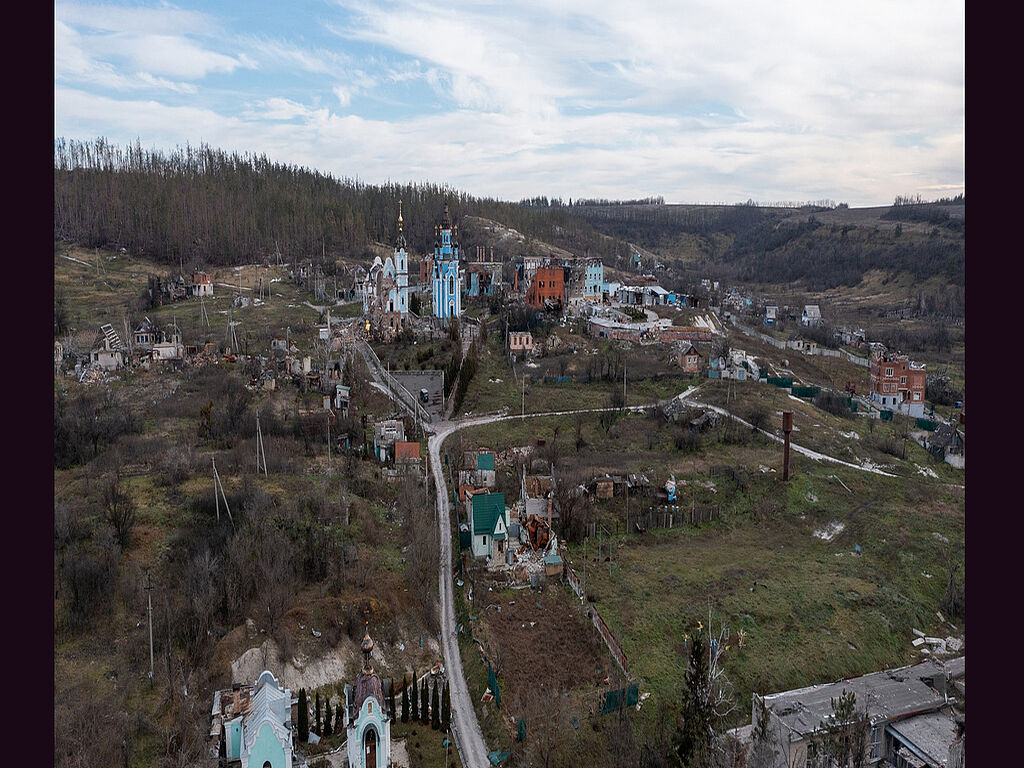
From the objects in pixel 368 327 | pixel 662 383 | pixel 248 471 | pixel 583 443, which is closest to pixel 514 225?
pixel 368 327

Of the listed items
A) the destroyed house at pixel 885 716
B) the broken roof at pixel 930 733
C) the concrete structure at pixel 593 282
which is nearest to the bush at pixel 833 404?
the destroyed house at pixel 885 716

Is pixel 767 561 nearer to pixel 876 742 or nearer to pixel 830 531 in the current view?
pixel 830 531

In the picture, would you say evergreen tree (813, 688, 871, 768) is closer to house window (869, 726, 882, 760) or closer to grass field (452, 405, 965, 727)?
house window (869, 726, 882, 760)

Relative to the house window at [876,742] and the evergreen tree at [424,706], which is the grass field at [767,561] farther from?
the evergreen tree at [424,706]

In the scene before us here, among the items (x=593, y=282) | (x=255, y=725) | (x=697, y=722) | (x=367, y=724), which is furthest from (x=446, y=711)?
(x=593, y=282)

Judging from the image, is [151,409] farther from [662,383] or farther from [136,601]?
[662,383]

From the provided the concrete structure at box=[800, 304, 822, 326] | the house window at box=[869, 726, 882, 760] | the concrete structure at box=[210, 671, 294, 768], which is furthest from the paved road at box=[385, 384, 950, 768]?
the concrete structure at box=[800, 304, 822, 326]
